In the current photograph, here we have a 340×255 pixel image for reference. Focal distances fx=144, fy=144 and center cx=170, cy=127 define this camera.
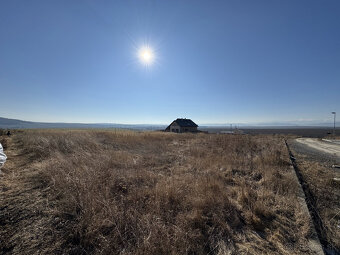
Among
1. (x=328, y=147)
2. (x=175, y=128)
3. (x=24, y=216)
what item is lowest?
(x=328, y=147)

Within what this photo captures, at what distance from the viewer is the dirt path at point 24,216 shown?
176 cm

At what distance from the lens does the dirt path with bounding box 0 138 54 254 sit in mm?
1763

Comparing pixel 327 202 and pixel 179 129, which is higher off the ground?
pixel 179 129

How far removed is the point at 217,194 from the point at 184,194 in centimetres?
70

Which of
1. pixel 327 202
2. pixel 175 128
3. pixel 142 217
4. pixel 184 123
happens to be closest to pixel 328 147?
pixel 327 202

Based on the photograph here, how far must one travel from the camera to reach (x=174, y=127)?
45.6 m

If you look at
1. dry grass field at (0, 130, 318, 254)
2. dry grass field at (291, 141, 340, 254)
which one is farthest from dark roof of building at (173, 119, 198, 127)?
dry grass field at (0, 130, 318, 254)

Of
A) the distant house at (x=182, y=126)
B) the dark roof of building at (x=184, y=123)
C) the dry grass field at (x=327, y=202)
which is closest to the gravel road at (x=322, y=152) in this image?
the dry grass field at (x=327, y=202)

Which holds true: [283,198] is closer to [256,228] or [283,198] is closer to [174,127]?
[256,228]

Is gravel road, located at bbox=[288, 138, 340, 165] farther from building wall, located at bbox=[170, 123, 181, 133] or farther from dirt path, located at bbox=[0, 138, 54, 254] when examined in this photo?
building wall, located at bbox=[170, 123, 181, 133]

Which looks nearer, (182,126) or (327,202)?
(327,202)

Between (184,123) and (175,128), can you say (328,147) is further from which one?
(175,128)

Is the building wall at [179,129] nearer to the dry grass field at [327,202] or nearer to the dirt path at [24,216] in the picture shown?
the dry grass field at [327,202]

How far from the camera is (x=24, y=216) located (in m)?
2.27
